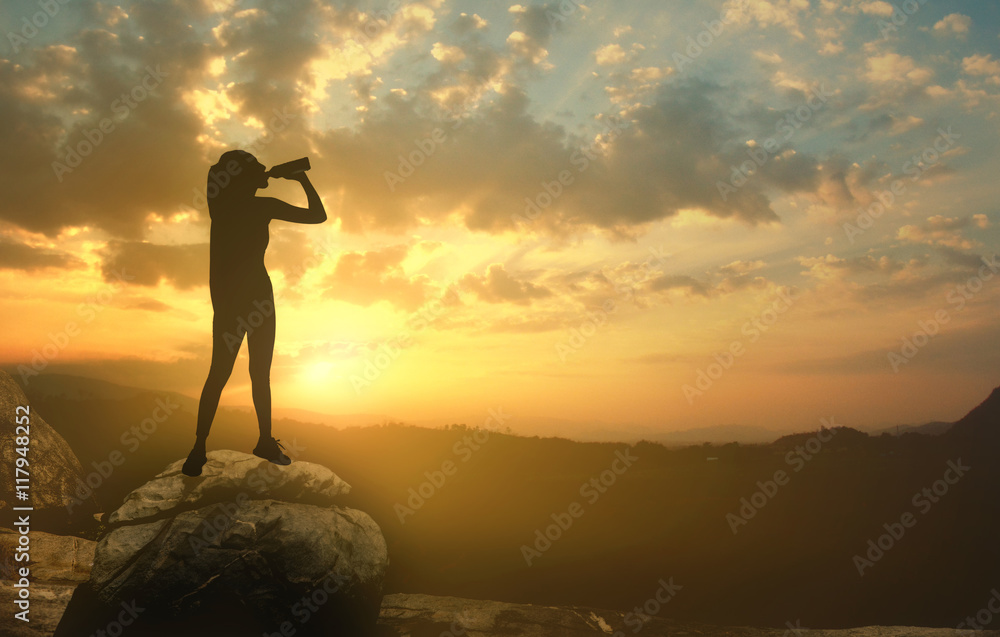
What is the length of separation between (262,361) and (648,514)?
11.3 metres

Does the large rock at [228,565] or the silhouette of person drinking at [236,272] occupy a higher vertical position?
the silhouette of person drinking at [236,272]

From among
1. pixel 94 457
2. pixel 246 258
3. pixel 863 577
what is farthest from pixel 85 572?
pixel 863 577

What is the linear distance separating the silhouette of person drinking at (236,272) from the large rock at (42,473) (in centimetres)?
556

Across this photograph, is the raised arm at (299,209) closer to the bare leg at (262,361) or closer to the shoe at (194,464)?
the bare leg at (262,361)

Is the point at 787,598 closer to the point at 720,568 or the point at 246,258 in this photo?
the point at 720,568

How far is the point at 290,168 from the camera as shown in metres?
6.73

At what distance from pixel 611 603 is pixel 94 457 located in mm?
12763

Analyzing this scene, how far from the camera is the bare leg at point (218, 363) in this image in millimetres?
6629

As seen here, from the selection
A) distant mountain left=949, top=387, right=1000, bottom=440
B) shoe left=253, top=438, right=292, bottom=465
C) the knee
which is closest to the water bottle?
the knee

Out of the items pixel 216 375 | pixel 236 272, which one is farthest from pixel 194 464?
Result: pixel 236 272

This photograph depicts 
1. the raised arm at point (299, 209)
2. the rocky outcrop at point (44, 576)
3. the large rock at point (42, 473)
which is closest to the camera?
the rocky outcrop at point (44, 576)

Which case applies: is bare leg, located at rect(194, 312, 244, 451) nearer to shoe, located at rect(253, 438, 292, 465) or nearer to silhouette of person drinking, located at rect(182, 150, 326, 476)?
silhouette of person drinking, located at rect(182, 150, 326, 476)

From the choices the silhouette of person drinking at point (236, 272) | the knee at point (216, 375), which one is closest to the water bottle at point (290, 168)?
the silhouette of person drinking at point (236, 272)

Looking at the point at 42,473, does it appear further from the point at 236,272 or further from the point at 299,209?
the point at 299,209
